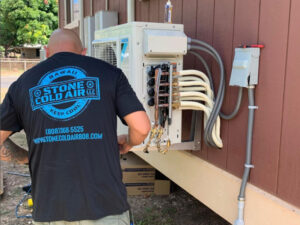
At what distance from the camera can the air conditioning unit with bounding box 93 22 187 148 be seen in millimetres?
2400

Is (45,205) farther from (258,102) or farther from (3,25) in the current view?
(3,25)

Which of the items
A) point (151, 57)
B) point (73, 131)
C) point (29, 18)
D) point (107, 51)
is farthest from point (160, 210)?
point (29, 18)

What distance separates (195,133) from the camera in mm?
2762

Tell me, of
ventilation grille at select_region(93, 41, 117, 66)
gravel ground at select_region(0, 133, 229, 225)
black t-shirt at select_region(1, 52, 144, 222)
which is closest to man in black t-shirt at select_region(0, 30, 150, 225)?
black t-shirt at select_region(1, 52, 144, 222)

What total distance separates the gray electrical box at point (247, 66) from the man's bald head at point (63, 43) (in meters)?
0.95

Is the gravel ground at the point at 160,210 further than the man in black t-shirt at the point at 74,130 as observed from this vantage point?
Yes

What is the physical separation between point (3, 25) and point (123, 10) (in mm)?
26968

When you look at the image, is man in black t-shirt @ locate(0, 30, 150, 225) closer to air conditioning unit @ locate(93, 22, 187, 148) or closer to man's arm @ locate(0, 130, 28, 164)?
man's arm @ locate(0, 130, 28, 164)

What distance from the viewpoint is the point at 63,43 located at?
1.75 meters

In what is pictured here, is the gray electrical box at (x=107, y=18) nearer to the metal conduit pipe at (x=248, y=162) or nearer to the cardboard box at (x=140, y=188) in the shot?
the cardboard box at (x=140, y=188)

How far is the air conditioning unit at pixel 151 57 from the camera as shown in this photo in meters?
2.40

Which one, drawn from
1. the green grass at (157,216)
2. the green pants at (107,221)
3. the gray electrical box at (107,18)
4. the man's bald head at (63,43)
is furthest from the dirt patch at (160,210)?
the gray electrical box at (107,18)

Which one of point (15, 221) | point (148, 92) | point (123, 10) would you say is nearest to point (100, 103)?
point (148, 92)

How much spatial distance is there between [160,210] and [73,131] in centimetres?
250
